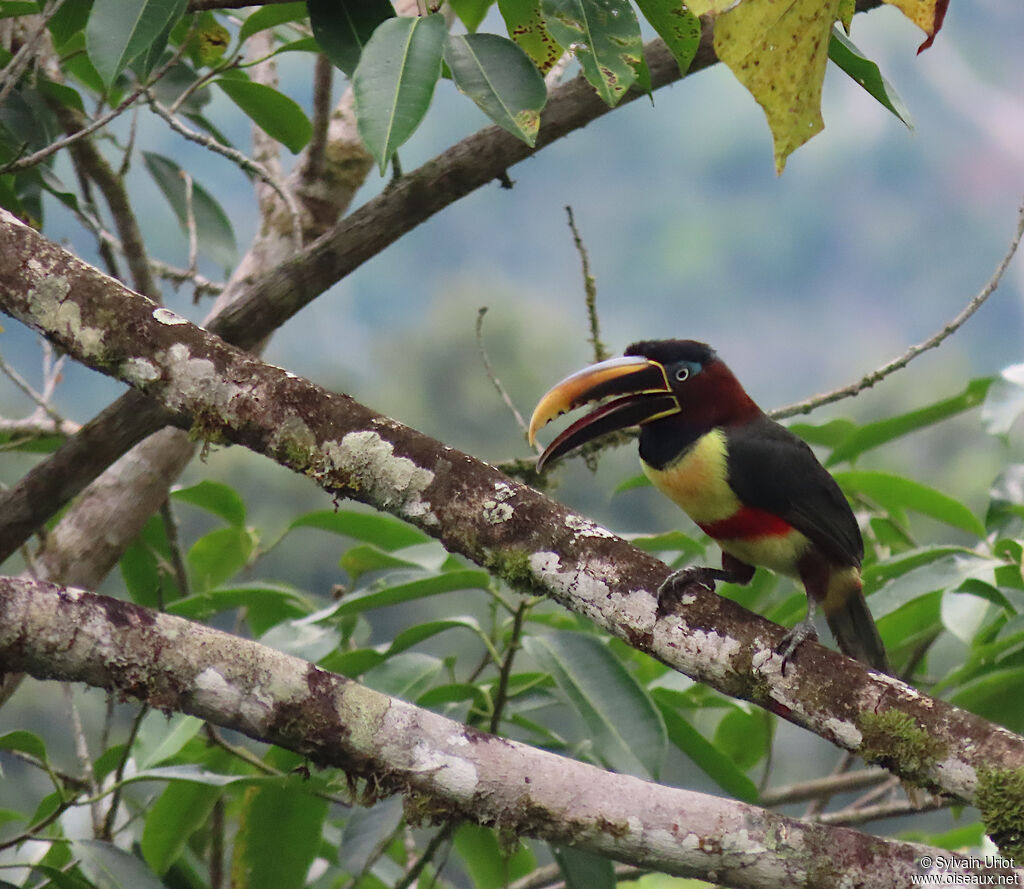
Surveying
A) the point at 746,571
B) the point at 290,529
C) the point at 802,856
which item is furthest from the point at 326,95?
the point at 802,856

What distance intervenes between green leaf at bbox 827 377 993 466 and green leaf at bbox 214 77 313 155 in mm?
1352

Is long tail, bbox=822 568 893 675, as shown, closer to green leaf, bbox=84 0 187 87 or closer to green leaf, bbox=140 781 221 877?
green leaf, bbox=140 781 221 877

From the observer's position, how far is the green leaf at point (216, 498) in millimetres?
2432

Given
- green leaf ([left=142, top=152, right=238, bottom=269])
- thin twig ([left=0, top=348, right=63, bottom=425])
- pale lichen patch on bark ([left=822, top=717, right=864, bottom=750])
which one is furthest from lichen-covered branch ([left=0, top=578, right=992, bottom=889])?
green leaf ([left=142, top=152, right=238, bottom=269])

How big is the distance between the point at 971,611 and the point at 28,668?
5.19 ft

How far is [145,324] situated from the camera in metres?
1.42

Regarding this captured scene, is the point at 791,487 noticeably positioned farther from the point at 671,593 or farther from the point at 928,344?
the point at 671,593

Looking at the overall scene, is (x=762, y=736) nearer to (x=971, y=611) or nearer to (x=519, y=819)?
(x=971, y=611)

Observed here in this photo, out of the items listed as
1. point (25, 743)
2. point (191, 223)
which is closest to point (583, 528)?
point (25, 743)

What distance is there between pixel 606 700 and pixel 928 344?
866mm

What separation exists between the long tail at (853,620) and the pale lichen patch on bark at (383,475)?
0.98m

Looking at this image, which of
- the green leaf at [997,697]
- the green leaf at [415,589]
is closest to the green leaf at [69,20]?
the green leaf at [415,589]

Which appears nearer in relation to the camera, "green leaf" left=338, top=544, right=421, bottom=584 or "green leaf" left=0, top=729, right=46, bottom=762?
"green leaf" left=0, top=729, right=46, bottom=762

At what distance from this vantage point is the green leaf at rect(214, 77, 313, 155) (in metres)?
2.09
